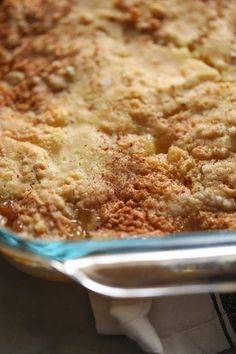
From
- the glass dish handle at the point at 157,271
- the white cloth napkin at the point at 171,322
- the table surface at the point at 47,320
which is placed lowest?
the table surface at the point at 47,320

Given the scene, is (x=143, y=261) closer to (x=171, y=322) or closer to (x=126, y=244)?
(x=126, y=244)

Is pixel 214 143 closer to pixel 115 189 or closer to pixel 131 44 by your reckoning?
pixel 115 189

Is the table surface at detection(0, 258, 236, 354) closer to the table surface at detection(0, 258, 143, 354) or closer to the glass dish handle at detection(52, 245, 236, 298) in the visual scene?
the table surface at detection(0, 258, 143, 354)

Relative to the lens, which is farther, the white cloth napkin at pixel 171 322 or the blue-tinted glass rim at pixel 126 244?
the white cloth napkin at pixel 171 322

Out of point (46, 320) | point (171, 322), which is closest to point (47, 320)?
point (46, 320)

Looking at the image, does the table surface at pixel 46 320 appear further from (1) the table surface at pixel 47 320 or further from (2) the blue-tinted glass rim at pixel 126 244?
(2) the blue-tinted glass rim at pixel 126 244

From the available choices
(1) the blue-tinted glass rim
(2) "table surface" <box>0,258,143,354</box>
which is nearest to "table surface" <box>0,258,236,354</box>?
(2) "table surface" <box>0,258,143,354</box>

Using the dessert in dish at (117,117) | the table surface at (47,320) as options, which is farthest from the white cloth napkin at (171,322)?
Result: the dessert in dish at (117,117)
